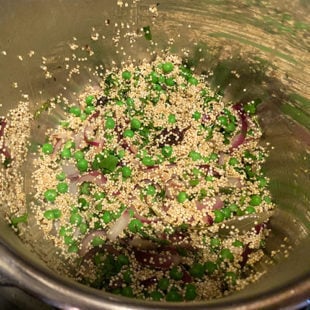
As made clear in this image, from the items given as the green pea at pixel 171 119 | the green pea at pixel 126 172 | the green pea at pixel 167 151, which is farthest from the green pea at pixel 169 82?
the green pea at pixel 126 172

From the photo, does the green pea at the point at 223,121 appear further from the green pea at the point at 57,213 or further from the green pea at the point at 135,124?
the green pea at the point at 57,213

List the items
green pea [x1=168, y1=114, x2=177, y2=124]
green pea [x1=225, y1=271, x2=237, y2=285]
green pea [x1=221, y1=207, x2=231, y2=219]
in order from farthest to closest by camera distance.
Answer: green pea [x1=168, y1=114, x2=177, y2=124], green pea [x1=221, y1=207, x2=231, y2=219], green pea [x1=225, y1=271, x2=237, y2=285]

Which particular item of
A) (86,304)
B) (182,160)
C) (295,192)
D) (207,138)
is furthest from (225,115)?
(86,304)

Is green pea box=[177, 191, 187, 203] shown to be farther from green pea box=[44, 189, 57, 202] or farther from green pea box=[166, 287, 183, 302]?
green pea box=[44, 189, 57, 202]

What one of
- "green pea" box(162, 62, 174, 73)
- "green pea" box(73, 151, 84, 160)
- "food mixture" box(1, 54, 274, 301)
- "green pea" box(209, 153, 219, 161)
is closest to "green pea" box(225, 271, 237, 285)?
"food mixture" box(1, 54, 274, 301)

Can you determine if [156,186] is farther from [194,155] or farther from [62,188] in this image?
[62,188]

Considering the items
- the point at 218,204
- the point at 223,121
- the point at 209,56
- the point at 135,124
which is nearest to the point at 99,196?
the point at 135,124
